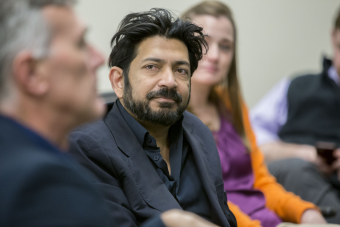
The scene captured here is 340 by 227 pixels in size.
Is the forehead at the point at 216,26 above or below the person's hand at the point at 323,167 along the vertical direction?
above

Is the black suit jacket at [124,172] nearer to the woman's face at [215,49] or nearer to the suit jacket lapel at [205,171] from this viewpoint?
the suit jacket lapel at [205,171]

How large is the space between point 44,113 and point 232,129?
3.85ft

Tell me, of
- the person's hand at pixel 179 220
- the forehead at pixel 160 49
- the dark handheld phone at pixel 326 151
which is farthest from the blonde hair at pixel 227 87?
the person's hand at pixel 179 220

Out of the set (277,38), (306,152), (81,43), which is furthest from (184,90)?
(277,38)

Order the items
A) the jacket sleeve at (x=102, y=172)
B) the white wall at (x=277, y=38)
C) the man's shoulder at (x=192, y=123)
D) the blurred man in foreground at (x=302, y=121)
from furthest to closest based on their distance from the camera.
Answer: the white wall at (x=277, y=38) → the blurred man in foreground at (x=302, y=121) → the man's shoulder at (x=192, y=123) → the jacket sleeve at (x=102, y=172)

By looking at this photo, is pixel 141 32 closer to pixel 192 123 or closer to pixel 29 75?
pixel 192 123

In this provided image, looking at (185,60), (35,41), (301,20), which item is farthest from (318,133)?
(35,41)

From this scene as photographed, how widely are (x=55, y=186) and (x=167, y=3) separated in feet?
6.72

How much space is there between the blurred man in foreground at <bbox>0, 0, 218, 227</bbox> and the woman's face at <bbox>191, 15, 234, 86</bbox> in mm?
1027

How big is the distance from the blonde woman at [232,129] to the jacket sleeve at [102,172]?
2.19 ft

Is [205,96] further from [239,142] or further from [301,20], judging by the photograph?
[301,20]

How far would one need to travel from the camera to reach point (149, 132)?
3.49 feet

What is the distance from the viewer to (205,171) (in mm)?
1060

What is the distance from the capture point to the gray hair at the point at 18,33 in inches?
22.5
